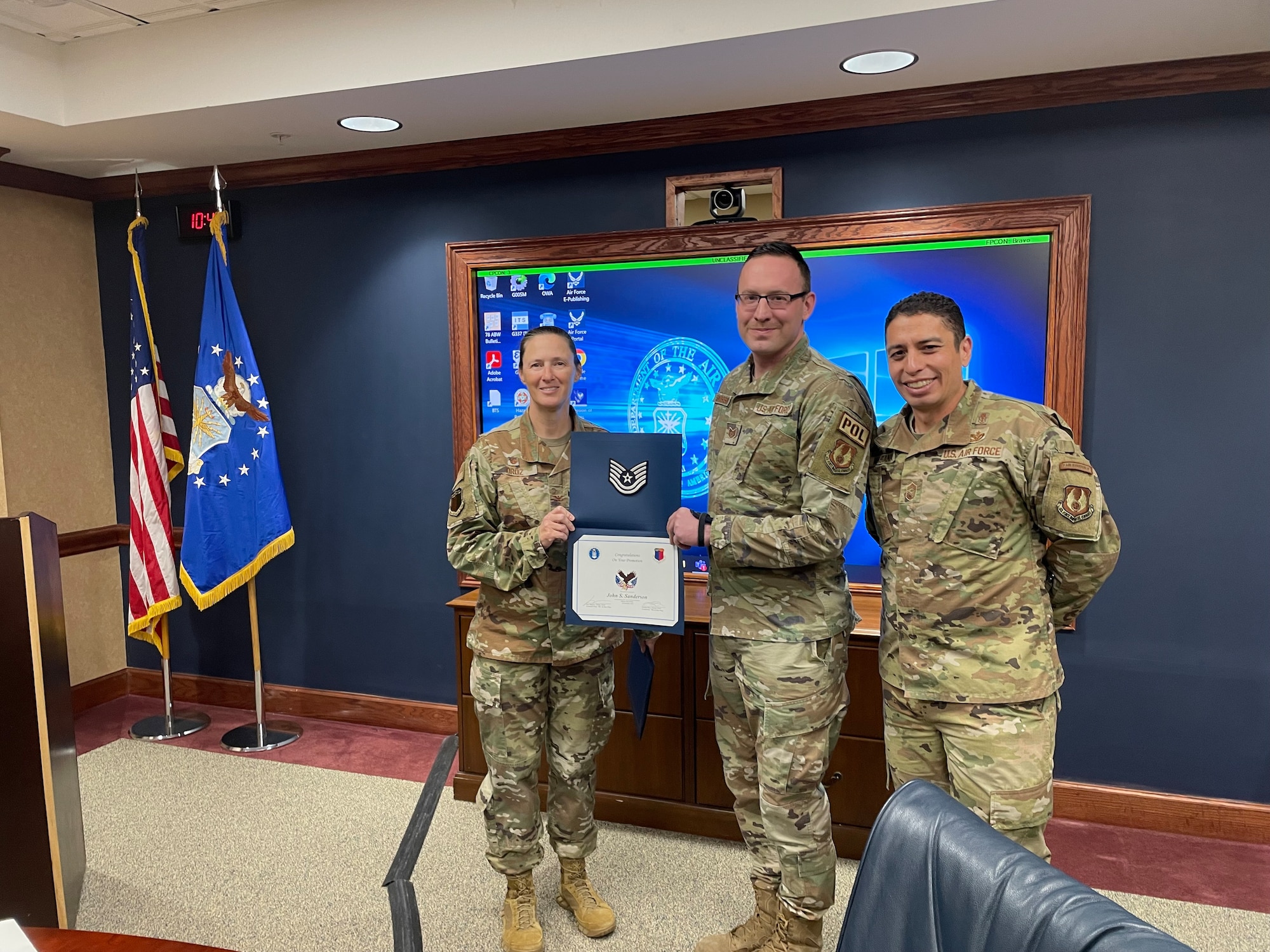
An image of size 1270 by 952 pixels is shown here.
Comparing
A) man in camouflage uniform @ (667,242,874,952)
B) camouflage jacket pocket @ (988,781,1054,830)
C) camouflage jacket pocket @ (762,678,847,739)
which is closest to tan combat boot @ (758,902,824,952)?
man in camouflage uniform @ (667,242,874,952)

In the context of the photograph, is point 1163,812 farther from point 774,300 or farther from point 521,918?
point 774,300

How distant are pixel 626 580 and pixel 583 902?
93 cm

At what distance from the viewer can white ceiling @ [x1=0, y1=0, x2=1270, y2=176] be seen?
2164 mm

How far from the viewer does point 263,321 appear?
3621 millimetres

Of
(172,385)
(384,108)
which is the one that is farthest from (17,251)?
(384,108)

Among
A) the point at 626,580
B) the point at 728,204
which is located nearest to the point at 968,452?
the point at 626,580

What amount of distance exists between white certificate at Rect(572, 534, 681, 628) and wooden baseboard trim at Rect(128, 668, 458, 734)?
1.71 meters

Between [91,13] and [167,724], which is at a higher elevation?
[91,13]

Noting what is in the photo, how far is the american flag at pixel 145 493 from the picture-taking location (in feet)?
11.3

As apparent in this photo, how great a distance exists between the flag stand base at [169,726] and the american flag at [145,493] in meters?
0.41

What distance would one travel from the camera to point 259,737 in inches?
135

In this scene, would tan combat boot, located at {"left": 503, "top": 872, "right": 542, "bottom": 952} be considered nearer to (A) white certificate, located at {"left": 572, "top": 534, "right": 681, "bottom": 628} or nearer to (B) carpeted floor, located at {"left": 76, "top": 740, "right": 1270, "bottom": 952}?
(B) carpeted floor, located at {"left": 76, "top": 740, "right": 1270, "bottom": 952}

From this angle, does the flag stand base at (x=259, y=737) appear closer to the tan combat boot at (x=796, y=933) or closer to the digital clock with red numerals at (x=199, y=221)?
the digital clock with red numerals at (x=199, y=221)

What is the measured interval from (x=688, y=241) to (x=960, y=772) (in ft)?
6.40
